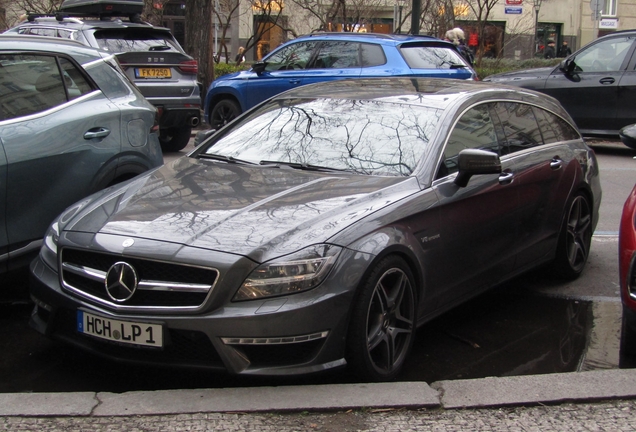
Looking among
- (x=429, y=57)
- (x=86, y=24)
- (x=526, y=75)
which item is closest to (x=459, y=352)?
(x=429, y=57)

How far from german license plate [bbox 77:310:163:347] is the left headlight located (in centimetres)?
41

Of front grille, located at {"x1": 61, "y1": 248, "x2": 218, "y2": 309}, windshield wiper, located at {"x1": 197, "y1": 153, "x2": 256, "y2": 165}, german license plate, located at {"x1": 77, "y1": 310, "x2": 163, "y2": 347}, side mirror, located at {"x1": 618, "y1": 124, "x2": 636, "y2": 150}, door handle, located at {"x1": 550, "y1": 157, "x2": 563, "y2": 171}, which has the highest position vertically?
side mirror, located at {"x1": 618, "y1": 124, "x2": 636, "y2": 150}

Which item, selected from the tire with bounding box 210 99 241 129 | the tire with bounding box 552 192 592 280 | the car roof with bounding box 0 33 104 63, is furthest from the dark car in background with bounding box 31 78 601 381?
the tire with bounding box 210 99 241 129

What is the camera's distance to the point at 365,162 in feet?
16.7

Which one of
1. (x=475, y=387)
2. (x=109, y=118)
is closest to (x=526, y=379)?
(x=475, y=387)

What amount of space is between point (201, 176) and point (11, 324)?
58.8 inches

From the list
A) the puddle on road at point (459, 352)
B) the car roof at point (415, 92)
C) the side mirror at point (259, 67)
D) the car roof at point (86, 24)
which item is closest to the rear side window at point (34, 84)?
the puddle on road at point (459, 352)

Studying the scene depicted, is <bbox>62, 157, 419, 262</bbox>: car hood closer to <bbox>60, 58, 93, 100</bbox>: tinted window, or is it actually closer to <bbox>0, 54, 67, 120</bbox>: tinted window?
<bbox>0, 54, 67, 120</bbox>: tinted window

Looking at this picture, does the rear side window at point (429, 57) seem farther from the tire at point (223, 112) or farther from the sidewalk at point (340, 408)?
the sidewalk at point (340, 408)

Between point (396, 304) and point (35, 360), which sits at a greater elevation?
point (396, 304)

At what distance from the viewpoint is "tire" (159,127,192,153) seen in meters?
13.1

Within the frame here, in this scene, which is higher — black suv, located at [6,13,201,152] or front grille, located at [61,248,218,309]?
black suv, located at [6,13,201,152]

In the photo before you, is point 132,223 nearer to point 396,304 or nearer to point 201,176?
point 201,176

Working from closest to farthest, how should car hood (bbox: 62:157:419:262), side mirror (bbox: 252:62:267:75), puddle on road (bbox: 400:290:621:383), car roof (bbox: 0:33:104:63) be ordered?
1. car hood (bbox: 62:157:419:262)
2. puddle on road (bbox: 400:290:621:383)
3. car roof (bbox: 0:33:104:63)
4. side mirror (bbox: 252:62:267:75)
